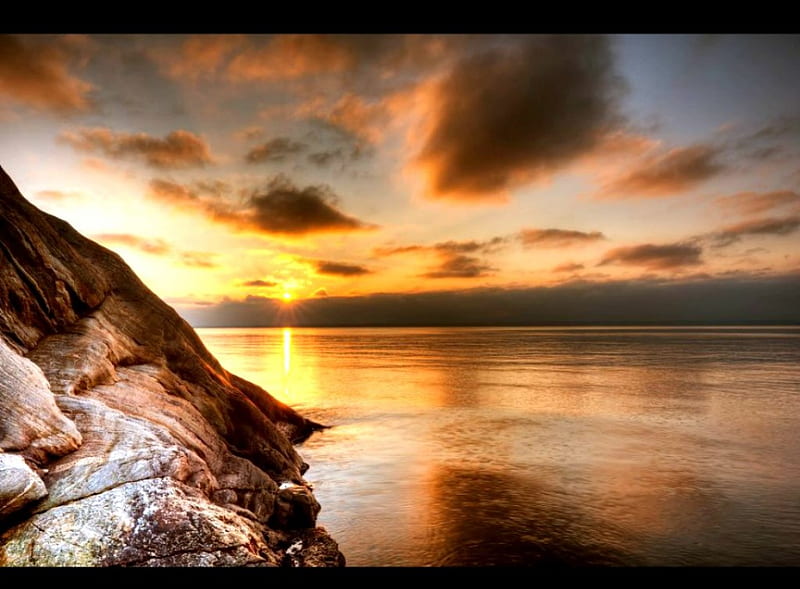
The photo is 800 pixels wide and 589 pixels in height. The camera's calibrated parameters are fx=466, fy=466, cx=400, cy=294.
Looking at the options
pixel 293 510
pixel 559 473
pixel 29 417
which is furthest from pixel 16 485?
pixel 559 473

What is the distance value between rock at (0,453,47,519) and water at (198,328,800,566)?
8174 millimetres

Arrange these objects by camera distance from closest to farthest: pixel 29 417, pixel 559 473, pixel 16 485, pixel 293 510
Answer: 1. pixel 16 485
2. pixel 29 417
3. pixel 293 510
4. pixel 559 473

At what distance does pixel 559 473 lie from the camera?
801 inches

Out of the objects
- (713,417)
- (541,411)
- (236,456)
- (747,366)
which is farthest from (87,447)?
(747,366)

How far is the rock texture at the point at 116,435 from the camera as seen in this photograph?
6.79 m

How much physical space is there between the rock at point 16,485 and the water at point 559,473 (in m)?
8.17

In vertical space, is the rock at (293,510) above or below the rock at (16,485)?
below

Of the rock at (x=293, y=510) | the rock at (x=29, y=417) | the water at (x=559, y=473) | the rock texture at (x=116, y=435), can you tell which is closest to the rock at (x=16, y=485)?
the rock texture at (x=116, y=435)

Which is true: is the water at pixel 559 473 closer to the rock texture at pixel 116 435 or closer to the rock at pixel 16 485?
the rock texture at pixel 116 435

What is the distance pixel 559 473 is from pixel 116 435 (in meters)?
17.6

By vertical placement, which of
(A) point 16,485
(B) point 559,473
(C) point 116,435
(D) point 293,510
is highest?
(C) point 116,435

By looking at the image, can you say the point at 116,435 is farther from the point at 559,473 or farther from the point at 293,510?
the point at 559,473
